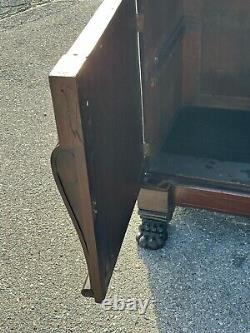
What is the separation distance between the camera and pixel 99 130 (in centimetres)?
141

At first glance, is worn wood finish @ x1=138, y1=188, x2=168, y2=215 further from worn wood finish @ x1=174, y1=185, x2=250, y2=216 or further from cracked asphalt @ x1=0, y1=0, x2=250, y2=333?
cracked asphalt @ x1=0, y1=0, x2=250, y2=333

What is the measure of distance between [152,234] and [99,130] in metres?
0.82

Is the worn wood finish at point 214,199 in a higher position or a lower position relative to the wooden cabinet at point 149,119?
lower

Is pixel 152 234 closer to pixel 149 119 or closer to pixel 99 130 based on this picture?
pixel 149 119

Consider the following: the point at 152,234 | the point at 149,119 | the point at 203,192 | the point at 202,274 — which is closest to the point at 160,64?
the point at 149,119

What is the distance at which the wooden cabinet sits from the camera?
132 cm

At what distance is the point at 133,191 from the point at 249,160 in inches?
20.3

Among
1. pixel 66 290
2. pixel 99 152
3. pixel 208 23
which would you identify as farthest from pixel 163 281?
pixel 208 23

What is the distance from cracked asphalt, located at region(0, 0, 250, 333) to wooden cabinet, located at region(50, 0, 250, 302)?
14cm

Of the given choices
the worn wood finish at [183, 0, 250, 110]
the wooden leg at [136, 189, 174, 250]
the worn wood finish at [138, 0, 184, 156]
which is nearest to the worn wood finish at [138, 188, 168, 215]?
the wooden leg at [136, 189, 174, 250]

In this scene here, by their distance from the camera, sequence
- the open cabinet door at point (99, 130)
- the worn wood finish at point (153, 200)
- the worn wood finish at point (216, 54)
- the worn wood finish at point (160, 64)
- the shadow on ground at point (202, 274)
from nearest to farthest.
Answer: the open cabinet door at point (99, 130)
the worn wood finish at point (160, 64)
the shadow on ground at point (202, 274)
the worn wood finish at point (153, 200)
the worn wood finish at point (216, 54)

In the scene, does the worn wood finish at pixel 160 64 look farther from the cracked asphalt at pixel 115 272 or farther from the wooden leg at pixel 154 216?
the cracked asphalt at pixel 115 272

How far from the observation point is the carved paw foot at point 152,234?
2.12m

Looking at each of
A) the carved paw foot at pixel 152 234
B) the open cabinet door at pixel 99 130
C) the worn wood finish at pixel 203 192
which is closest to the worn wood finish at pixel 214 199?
the worn wood finish at pixel 203 192
